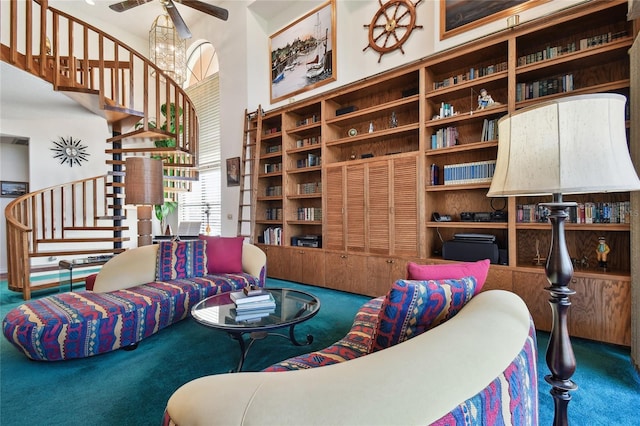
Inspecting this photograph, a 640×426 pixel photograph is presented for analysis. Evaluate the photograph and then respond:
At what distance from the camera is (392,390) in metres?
0.55

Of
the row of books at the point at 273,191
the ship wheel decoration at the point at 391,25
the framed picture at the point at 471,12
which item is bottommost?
the row of books at the point at 273,191

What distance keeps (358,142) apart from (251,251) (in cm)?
212

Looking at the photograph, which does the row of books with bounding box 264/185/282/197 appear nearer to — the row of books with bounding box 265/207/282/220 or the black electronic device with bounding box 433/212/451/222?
the row of books with bounding box 265/207/282/220

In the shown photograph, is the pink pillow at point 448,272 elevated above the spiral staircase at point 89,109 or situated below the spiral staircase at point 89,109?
below

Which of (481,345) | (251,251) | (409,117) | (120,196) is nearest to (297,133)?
(409,117)

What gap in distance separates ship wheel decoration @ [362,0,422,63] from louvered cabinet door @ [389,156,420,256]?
1.44 m

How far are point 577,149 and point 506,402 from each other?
834 mm

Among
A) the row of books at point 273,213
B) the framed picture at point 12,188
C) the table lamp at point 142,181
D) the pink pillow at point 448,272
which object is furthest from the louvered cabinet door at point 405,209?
the framed picture at point 12,188

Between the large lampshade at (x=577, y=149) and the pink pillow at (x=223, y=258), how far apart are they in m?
2.81

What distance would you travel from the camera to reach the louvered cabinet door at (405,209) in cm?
330

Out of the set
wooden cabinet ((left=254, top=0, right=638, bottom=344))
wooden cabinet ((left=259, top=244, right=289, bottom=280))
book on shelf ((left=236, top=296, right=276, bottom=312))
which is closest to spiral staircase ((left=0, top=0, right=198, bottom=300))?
wooden cabinet ((left=254, top=0, right=638, bottom=344))

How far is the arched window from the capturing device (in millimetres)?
Answer: 6301

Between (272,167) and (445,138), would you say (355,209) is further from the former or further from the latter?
(272,167)

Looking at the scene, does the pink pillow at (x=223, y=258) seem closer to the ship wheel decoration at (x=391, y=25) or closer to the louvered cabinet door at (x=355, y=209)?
the louvered cabinet door at (x=355, y=209)
